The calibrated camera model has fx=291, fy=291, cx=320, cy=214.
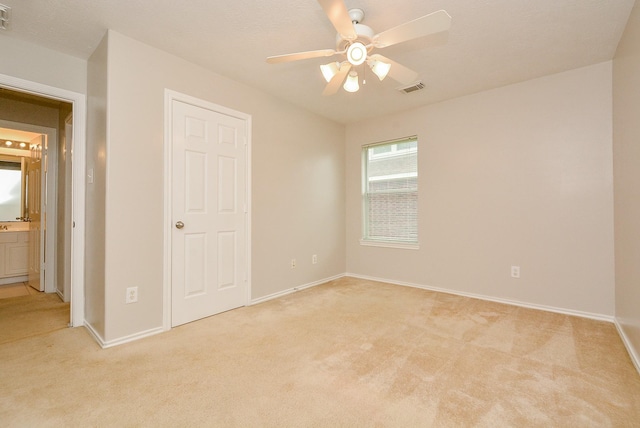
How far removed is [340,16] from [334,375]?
2142mm

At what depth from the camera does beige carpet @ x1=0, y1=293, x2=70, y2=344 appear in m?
2.52

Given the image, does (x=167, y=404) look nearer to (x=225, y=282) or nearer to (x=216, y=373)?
(x=216, y=373)

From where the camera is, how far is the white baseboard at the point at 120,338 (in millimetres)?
2253

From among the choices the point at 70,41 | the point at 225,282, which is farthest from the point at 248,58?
the point at 225,282

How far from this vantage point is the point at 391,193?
171 inches

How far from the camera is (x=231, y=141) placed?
3.11m

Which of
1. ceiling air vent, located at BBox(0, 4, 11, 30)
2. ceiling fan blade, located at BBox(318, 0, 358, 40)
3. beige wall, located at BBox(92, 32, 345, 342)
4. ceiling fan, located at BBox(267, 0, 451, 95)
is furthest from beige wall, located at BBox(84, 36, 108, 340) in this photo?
ceiling fan blade, located at BBox(318, 0, 358, 40)

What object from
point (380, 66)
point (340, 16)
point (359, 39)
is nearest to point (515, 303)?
point (380, 66)

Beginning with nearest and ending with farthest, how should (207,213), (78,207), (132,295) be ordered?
(132,295) → (78,207) → (207,213)

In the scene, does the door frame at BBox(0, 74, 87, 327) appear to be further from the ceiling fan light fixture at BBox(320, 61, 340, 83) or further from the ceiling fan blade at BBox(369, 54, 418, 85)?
the ceiling fan blade at BBox(369, 54, 418, 85)

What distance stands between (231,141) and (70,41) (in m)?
1.48

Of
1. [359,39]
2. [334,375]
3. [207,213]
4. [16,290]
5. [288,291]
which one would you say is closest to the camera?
[334,375]

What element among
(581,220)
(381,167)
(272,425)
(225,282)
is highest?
(381,167)

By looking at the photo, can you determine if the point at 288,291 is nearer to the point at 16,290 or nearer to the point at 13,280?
the point at 16,290
